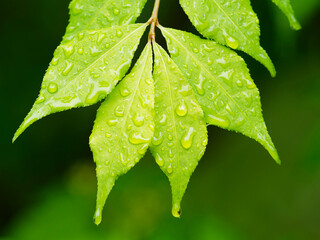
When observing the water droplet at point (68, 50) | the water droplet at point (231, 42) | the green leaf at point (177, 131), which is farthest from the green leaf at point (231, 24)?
the water droplet at point (68, 50)

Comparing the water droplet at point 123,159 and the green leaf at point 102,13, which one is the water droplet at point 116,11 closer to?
the green leaf at point 102,13

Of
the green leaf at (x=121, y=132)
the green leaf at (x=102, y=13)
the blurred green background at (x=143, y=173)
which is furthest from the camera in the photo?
the blurred green background at (x=143, y=173)

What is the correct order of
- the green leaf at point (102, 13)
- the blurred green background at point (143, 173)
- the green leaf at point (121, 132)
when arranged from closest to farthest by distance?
the green leaf at point (121, 132) < the green leaf at point (102, 13) < the blurred green background at point (143, 173)

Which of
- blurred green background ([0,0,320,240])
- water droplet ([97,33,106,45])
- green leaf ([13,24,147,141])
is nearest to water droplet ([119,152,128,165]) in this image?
green leaf ([13,24,147,141])

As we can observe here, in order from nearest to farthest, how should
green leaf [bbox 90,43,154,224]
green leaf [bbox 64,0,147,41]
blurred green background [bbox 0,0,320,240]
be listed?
green leaf [bbox 90,43,154,224] < green leaf [bbox 64,0,147,41] < blurred green background [bbox 0,0,320,240]

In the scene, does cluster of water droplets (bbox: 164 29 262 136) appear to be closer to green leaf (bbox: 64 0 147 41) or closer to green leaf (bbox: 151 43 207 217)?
green leaf (bbox: 151 43 207 217)

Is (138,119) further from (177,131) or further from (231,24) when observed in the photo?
(231,24)
